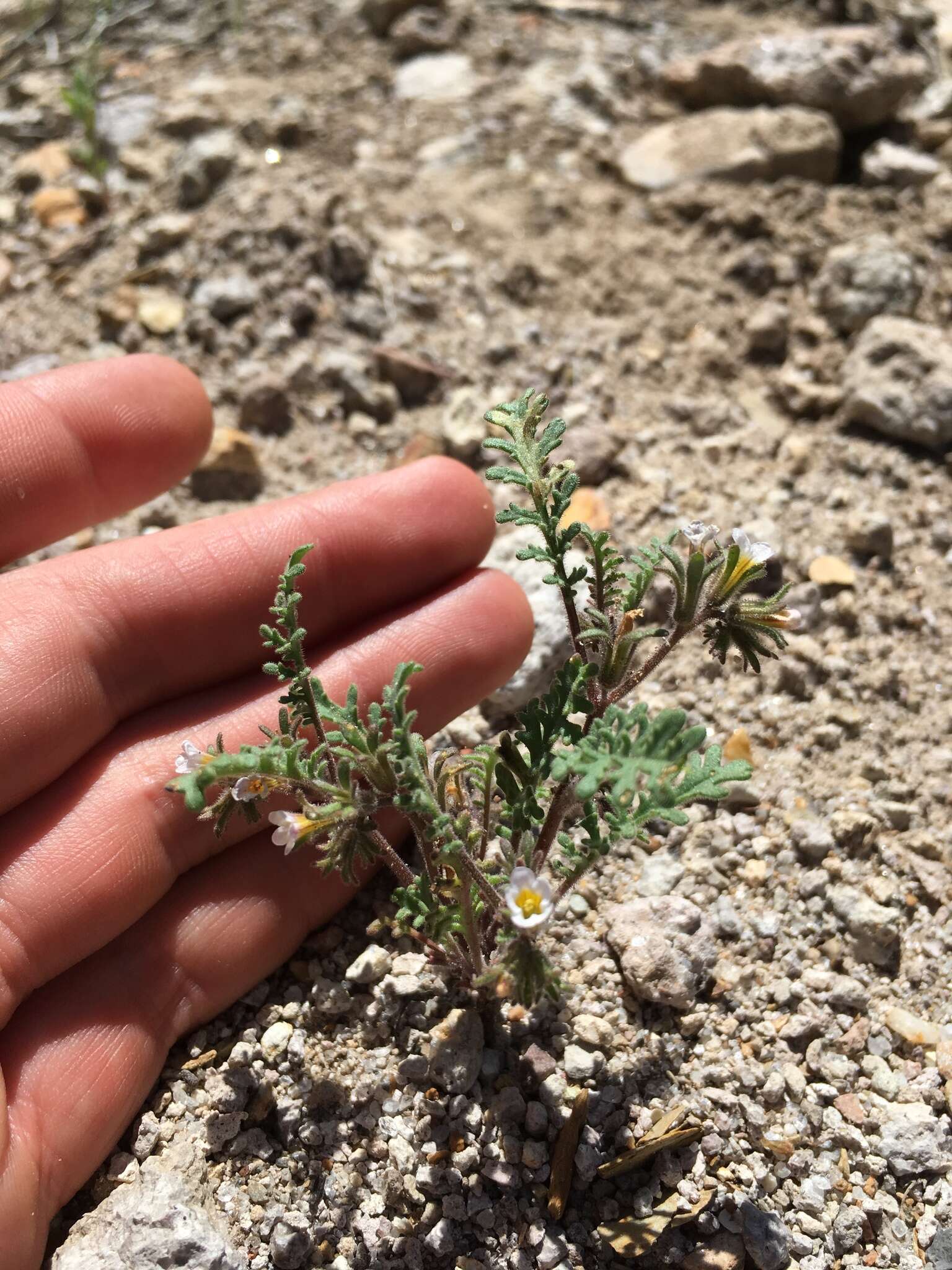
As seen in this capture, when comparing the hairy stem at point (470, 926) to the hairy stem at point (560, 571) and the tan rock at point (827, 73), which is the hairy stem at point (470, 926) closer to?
the hairy stem at point (560, 571)

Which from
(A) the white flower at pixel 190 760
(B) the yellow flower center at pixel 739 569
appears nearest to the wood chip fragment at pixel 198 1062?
(A) the white flower at pixel 190 760

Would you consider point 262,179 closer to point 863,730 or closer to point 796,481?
point 796,481

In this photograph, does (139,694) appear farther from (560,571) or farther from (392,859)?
(560,571)

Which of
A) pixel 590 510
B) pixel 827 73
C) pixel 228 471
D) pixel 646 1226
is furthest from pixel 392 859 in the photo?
pixel 827 73

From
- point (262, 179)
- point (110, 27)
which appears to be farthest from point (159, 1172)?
point (110, 27)

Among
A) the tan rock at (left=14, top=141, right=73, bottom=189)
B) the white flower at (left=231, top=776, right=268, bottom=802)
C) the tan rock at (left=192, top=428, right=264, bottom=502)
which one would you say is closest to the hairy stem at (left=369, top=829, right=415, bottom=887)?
the white flower at (left=231, top=776, right=268, bottom=802)
